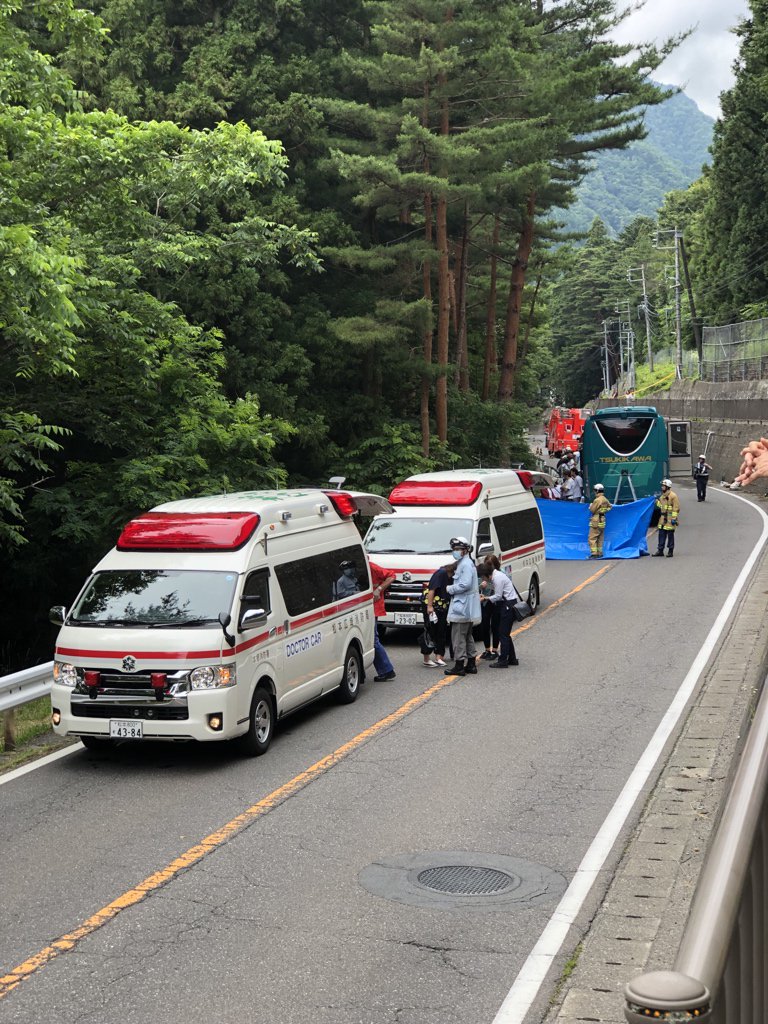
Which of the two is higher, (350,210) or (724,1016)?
(350,210)

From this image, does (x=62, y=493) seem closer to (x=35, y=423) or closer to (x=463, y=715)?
(x=35, y=423)

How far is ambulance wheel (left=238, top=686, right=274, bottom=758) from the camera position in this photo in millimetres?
11555

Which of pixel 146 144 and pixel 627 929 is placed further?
Result: pixel 146 144

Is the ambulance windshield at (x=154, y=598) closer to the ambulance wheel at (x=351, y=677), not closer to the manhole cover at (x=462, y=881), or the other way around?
the ambulance wheel at (x=351, y=677)

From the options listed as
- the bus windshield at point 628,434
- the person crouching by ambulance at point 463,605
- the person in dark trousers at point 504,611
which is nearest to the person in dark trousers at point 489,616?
the person in dark trousers at point 504,611

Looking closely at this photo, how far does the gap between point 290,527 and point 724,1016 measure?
11.0m

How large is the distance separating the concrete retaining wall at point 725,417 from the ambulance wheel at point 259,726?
42204mm

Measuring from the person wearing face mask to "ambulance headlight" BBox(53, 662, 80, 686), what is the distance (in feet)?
12.1

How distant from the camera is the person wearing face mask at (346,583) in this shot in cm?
1426

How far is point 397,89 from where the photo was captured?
3547 cm

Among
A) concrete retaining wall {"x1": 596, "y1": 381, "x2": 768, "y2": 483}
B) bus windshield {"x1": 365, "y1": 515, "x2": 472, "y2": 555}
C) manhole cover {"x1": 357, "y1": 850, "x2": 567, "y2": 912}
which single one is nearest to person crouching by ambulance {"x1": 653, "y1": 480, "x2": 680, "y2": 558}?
bus windshield {"x1": 365, "y1": 515, "x2": 472, "y2": 555}

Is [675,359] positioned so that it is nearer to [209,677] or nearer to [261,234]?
[261,234]

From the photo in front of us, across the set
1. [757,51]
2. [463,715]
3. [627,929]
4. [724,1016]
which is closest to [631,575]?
[463,715]

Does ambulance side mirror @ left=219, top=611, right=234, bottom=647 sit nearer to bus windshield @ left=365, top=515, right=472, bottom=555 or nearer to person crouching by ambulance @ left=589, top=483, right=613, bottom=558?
bus windshield @ left=365, top=515, right=472, bottom=555
